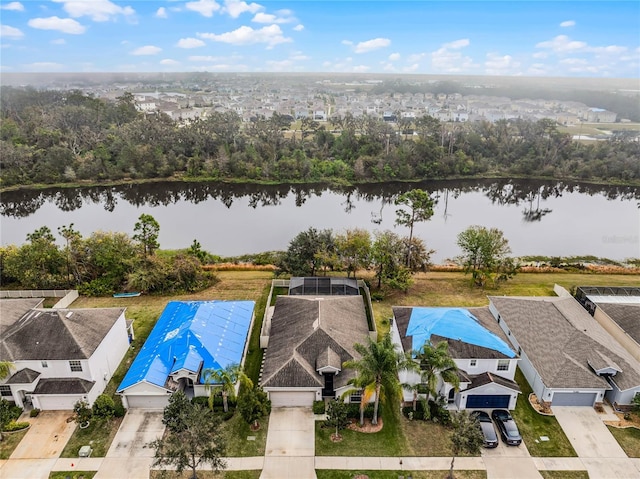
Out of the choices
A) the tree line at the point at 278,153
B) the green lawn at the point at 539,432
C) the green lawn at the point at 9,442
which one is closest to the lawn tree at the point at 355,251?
the green lawn at the point at 539,432

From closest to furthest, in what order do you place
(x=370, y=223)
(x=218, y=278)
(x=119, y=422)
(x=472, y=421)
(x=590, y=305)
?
(x=472, y=421)
(x=119, y=422)
(x=590, y=305)
(x=218, y=278)
(x=370, y=223)

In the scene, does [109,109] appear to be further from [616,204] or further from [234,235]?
A: [616,204]

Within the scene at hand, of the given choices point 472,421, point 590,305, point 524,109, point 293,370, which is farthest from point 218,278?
point 524,109

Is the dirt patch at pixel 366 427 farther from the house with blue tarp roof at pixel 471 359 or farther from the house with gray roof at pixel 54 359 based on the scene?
the house with gray roof at pixel 54 359

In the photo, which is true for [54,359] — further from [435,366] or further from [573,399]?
[573,399]

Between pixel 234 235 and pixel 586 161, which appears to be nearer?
pixel 234 235

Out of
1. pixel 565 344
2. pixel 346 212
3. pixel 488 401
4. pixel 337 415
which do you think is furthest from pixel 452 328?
pixel 346 212
